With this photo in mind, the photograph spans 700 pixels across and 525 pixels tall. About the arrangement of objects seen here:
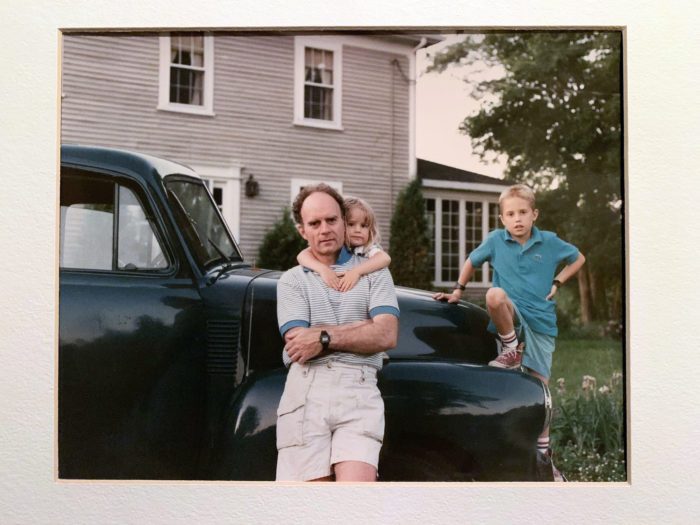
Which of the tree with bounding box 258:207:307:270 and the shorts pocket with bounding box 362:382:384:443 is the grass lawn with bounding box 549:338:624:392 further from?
the tree with bounding box 258:207:307:270

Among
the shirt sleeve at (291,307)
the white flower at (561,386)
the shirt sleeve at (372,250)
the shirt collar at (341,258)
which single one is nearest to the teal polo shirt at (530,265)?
the white flower at (561,386)

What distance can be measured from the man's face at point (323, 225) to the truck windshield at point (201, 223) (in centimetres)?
38

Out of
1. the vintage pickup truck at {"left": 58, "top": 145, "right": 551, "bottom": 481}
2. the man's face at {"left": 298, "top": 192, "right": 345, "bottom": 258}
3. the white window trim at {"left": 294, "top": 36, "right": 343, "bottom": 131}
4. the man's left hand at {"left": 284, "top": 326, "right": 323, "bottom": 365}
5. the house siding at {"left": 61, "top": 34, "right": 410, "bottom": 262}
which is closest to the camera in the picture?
the vintage pickup truck at {"left": 58, "top": 145, "right": 551, "bottom": 481}

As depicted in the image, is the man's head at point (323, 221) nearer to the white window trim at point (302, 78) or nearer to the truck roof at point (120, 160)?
the white window trim at point (302, 78)

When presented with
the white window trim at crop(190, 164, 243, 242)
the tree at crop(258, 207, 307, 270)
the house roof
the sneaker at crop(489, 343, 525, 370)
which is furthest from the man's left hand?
the house roof

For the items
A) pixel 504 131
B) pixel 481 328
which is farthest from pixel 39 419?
pixel 504 131

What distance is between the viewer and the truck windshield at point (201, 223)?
284cm

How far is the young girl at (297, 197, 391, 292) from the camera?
293cm

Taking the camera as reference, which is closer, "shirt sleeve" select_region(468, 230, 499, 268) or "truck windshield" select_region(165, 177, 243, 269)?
"truck windshield" select_region(165, 177, 243, 269)

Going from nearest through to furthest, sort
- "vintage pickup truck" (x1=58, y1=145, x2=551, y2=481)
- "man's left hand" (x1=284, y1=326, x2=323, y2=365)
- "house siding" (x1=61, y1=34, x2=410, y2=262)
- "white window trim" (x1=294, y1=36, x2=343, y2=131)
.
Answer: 1. "vintage pickup truck" (x1=58, y1=145, x2=551, y2=481)
2. "man's left hand" (x1=284, y1=326, x2=323, y2=365)
3. "house siding" (x1=61, y1=34, x2=410, y2=262)
4. "white window trim" (x1=294, y1=36, x2=343, y2=131)

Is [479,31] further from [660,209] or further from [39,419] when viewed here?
[39,419]

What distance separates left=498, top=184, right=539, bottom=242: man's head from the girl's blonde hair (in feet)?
2.15

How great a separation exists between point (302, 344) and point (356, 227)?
0.64 metres

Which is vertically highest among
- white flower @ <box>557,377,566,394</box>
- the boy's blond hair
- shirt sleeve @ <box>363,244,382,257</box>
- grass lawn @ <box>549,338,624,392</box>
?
the boy's blond hair
